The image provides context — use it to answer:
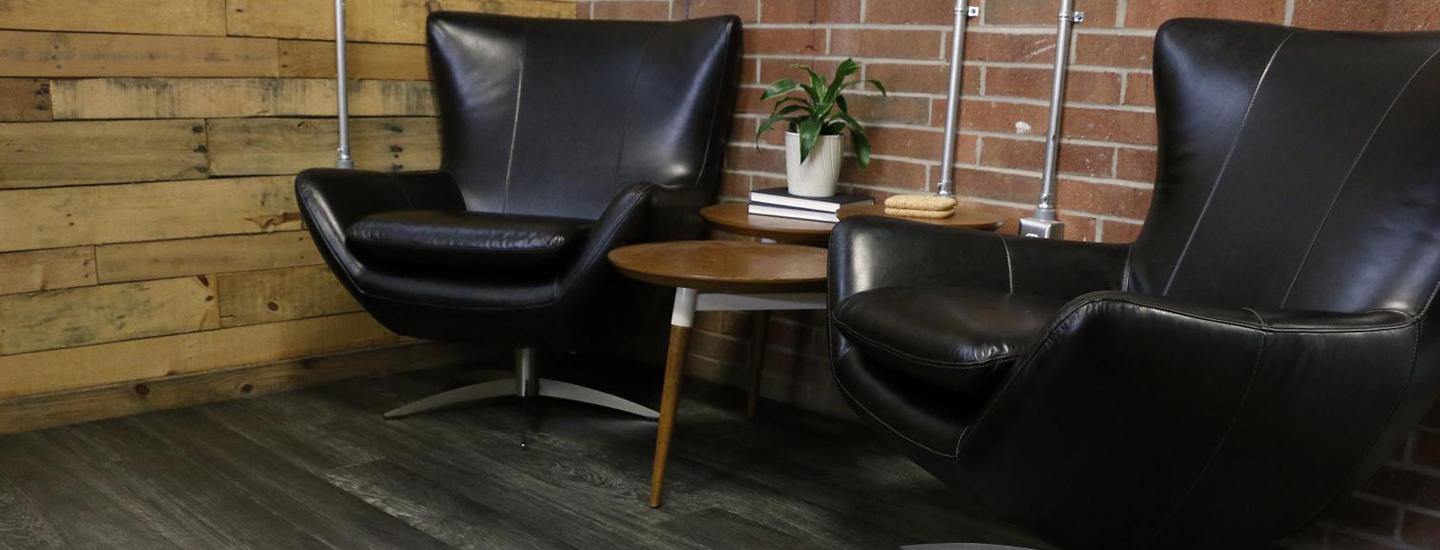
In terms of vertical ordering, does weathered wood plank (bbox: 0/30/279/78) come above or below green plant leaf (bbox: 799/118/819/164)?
above

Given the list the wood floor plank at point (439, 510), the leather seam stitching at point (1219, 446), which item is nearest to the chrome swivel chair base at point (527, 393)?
the wood floor plank at point (439, 510)

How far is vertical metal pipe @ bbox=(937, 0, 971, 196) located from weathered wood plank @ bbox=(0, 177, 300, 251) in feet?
4.97

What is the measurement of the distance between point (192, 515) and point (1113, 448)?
1.55 meters

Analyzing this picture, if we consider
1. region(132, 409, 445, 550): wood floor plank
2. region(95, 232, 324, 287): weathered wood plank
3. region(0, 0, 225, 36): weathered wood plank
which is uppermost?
region(0, 0, 225, 36): weathered wood plank

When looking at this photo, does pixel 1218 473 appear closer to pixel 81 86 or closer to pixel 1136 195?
pixel 1136 195

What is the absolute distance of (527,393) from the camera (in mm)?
2779

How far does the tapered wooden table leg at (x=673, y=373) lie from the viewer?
86.4 inches

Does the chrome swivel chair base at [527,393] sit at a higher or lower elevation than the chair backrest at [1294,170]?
lower

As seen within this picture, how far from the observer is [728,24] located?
285 cm

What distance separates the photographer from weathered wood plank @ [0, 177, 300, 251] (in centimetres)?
253

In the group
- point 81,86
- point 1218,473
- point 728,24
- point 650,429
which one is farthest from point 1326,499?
point 81,86

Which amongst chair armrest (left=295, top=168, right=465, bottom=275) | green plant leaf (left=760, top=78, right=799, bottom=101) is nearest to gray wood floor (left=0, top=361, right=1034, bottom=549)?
chair armrest (left=295, top=168, right=465, bottom=275)

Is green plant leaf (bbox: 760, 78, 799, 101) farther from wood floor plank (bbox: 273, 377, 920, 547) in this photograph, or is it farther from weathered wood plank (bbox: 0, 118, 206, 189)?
weathered wood plank (bbox: 0, 118, 206, 189)

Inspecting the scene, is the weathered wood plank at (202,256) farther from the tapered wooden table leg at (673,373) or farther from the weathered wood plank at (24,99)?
the tapered wooden table leg at (673,373)
